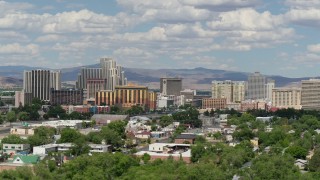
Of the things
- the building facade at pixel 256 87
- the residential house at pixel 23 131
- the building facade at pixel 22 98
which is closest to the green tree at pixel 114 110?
the building facade at pixel 22 98

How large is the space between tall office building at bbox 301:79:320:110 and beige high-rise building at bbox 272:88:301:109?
22.5 inches

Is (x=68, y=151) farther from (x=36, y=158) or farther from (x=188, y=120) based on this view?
(x=188, y=120)

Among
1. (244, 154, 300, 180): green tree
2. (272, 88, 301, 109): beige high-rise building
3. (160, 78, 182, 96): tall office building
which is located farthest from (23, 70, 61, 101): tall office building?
(244, 154, 300, 180): green tree

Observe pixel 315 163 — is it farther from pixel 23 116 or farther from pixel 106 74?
pixel 106 74

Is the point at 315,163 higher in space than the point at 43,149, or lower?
higher

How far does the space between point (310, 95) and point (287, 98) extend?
7.32 ft

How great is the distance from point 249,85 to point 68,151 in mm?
66779

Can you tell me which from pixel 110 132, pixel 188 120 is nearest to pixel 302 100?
pixel 188 120

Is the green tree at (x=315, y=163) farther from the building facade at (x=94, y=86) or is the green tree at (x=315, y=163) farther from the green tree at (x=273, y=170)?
the building facade at (x=94, y=86)

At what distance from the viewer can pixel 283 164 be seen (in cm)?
1992

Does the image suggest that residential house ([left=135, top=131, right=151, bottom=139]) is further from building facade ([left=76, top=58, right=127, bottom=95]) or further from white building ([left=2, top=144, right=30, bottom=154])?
building facade ([left=76, top=58, right=127, bottom=95])

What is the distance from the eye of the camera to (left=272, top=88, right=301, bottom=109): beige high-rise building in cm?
6228

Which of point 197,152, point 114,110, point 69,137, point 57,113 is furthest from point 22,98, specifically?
point 197,152

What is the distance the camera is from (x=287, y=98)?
6281 cm
